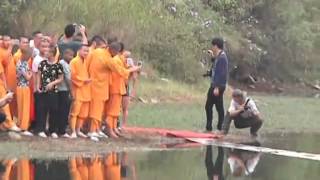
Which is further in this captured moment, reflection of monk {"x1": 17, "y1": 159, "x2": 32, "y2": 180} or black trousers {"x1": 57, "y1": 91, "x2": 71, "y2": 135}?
black trousers {"x1": 57, "y1": 91, "x2": 71, "y2": 135}

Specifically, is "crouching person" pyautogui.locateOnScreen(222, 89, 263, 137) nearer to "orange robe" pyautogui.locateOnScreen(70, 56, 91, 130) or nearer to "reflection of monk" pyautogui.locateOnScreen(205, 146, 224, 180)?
"reflection of monk" pyautogui.locateOnScreen(205, 146, 224, 180)

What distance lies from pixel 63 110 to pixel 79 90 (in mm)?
569

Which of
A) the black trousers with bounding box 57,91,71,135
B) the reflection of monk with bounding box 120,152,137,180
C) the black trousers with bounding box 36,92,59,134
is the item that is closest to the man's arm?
the black trousers with bounding box 57,91,71,135

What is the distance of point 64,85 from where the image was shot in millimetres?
13766

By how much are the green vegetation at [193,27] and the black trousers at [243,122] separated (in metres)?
8.85

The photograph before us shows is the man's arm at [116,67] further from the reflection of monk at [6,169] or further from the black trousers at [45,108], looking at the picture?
the reflection of monk at [6,169]

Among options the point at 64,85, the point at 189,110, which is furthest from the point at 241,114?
the point at 189,110

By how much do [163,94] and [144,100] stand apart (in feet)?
4.67

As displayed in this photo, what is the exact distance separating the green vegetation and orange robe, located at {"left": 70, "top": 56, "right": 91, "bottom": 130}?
861 centimetres

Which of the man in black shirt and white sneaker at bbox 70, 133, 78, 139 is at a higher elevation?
the man in black shirt

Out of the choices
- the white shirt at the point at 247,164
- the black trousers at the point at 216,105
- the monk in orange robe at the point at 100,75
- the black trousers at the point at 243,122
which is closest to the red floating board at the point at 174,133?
the black trousers at the point at 243,122

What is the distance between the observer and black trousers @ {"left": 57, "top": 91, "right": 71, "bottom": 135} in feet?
44.9

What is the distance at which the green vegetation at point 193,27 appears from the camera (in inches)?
927

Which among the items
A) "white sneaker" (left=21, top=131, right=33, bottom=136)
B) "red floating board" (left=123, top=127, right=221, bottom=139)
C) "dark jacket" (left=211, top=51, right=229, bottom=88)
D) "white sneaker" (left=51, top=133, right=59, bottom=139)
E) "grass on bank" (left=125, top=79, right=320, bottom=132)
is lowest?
"grass on bank" (left=125, top=79, right=320, bottom=132)
